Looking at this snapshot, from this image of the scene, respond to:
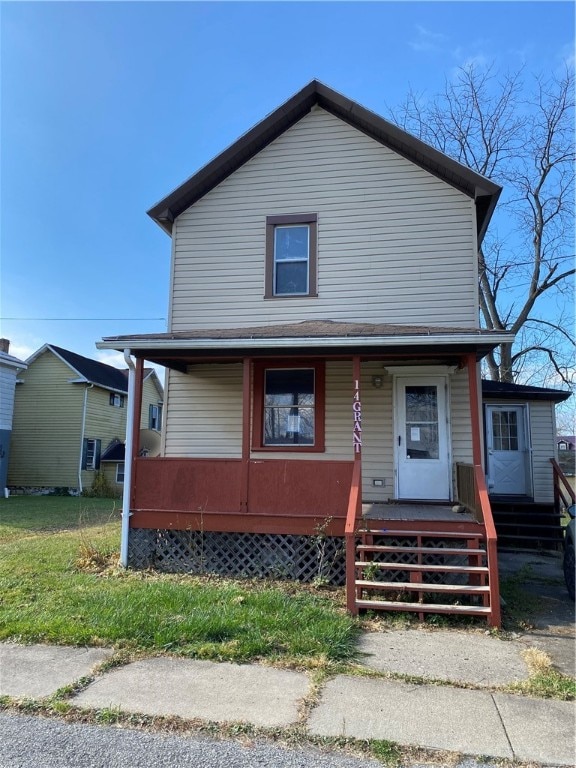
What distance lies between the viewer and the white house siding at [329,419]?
8508mm

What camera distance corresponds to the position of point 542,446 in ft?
38.0

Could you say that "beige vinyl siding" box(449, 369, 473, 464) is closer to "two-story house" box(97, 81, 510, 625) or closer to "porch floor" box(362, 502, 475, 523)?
"two-story house" box(97, 81, 510, 625)

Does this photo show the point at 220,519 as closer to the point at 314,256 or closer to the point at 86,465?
the point at 314,256

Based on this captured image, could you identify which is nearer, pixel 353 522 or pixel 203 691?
pixel 203 691

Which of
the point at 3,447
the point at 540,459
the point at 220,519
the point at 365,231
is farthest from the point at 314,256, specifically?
the point at 3,447

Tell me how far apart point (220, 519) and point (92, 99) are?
1097cm

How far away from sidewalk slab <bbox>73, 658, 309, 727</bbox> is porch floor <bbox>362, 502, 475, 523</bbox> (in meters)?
2.99

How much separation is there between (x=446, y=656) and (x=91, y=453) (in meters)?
21.7

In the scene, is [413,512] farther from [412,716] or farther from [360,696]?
[412,716]

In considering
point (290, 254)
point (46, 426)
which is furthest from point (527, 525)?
point (46, 426)

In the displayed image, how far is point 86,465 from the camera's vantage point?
22984 millimetres

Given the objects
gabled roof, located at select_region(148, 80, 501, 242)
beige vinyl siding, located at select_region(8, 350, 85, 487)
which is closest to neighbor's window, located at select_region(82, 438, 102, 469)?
beige vinyl siding, located at select_region(8, 350, 85, 487)

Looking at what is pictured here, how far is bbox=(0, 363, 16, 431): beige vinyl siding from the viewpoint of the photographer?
2012 cm

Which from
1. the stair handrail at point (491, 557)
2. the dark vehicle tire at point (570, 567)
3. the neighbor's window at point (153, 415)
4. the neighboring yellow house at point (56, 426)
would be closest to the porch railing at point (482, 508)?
the stair handrail at point (491, 557)
